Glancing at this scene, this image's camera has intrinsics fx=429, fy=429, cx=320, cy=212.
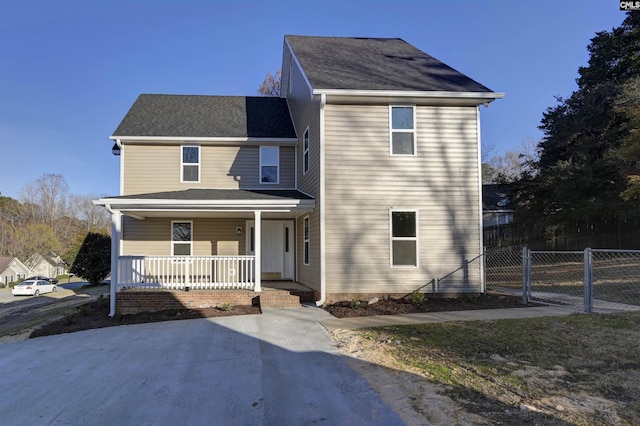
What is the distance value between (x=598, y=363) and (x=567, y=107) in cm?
2090

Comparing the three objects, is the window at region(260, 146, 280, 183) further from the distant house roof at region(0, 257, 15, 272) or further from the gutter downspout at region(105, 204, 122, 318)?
the distant house roof at region(0, 257, 15, 272)

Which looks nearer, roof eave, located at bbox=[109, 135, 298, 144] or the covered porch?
the covered porch

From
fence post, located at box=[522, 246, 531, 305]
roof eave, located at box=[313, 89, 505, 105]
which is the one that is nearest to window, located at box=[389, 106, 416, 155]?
roof eave, located at box=[313, 89, 505, 105]

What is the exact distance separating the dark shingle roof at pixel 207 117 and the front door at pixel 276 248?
2900 millimetres

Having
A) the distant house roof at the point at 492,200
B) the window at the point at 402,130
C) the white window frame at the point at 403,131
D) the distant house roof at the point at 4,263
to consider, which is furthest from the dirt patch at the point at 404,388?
the distant house roof at the point at 4,263

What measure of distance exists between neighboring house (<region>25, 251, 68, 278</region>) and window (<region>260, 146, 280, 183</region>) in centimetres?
4915

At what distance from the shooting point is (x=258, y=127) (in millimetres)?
14180

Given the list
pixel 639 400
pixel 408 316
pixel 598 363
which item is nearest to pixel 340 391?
pixel 639 400

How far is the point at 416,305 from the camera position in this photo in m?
9.68

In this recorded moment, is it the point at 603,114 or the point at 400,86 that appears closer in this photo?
the point at 400,86

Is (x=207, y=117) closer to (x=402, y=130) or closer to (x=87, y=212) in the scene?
(x=402, y=130)

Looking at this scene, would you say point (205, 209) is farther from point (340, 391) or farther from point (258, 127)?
point (340, 391)

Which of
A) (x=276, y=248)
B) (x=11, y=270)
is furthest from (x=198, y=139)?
(x=11, y=270)

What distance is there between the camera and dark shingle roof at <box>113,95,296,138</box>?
1369 cm
